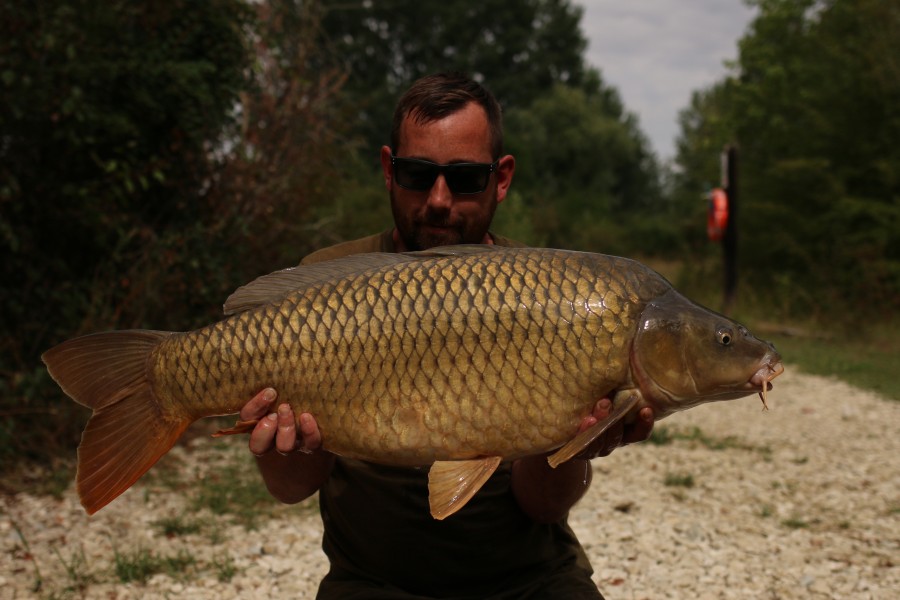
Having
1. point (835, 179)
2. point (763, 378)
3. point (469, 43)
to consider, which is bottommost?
point (763, 378)

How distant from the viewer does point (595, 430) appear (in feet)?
4.82

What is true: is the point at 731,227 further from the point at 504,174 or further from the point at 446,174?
the point at 446,174

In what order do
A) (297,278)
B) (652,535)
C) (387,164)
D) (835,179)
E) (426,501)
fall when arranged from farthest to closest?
(835,179) < (652,535) < (387,164) < (426,501) < (297,278)

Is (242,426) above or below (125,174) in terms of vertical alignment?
below

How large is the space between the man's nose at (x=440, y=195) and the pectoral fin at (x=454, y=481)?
2.23ft

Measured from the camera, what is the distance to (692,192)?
2820cm

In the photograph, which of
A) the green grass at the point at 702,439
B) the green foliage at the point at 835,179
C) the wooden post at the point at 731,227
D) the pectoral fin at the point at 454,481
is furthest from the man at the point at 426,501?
the wooden post at the point at 731,227

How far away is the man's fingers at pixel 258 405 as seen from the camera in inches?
63.5

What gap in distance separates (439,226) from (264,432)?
68cm

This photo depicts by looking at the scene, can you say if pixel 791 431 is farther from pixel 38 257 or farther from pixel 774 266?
pixel 774 266

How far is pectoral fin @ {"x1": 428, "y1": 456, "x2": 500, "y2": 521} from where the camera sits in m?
1.52

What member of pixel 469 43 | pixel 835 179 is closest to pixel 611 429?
pixel 835 179

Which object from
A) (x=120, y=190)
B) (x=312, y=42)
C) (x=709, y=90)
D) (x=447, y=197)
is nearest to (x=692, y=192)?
Result: (x=709, y=90)

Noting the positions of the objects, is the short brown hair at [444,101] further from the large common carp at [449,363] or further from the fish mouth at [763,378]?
the fish mouth at [763,378]
